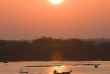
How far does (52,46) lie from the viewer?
66.4 metres

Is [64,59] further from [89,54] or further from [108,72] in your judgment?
[108,72]

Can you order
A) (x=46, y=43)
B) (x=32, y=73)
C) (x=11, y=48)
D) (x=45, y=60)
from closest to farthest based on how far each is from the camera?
1. (x=32, y=73)
2. (x=45, y=60)
3. (x=11, y=48)
4. (x=46, y=43)

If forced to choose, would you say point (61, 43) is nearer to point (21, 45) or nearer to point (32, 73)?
point (21, 45)

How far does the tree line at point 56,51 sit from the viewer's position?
63.0 meters

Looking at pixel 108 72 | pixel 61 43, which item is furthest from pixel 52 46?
pixel 108 72

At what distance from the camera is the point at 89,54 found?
63000mm

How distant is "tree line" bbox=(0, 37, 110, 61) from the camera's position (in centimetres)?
6296

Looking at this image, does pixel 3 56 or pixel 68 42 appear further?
pixel 68 42

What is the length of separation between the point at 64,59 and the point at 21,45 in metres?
5.82

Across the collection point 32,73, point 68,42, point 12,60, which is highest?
point 68,42

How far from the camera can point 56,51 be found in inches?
2547

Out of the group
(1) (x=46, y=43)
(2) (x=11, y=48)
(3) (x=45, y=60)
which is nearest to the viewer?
(3) (x=45, y=60)

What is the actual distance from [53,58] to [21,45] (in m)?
4.50

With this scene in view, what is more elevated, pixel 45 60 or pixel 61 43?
pixel 61 43
